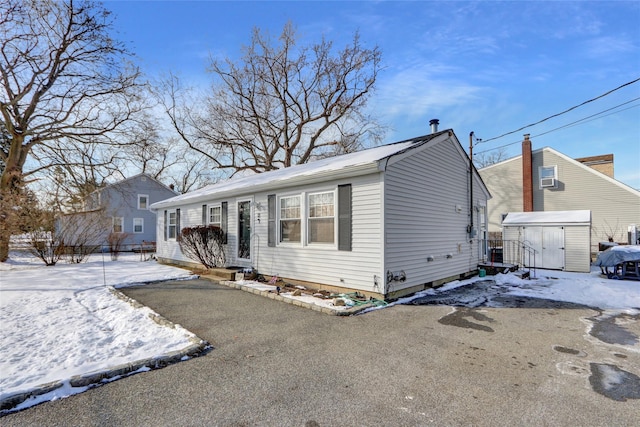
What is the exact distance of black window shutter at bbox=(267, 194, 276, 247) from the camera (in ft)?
27.9

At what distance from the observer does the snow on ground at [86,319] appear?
331cm

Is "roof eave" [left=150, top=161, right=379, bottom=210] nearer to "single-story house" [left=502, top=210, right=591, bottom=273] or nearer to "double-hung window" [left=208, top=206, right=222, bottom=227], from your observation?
"double-hung window" [left=208, top=206, right=222, bottom=227]

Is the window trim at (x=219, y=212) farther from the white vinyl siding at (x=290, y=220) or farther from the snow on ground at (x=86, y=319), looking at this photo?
the white vinyl siding at (x=290, y=220)

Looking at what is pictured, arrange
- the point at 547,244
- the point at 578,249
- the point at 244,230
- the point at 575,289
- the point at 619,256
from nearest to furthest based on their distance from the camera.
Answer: the point at 575,289 < the point at 619,256 < the point at 244,230 < the point at 578,249 < the point at 547,244

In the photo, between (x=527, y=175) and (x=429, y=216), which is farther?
(x=527, y=175)

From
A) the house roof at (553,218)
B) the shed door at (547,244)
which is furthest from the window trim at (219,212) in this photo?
the shed door at (547,244)

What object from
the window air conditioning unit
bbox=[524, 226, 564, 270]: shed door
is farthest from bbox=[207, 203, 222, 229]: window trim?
the window air conditioning unit

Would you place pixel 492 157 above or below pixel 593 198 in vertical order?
above

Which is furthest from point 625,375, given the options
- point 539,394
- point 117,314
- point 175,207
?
point 175,207

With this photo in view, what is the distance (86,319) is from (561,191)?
1994 centimetres

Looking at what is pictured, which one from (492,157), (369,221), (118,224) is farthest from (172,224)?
(492,157)

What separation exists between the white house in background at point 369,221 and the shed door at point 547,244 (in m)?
3.29

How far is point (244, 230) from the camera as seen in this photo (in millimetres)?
9781

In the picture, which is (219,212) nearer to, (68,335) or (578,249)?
(68,335)
